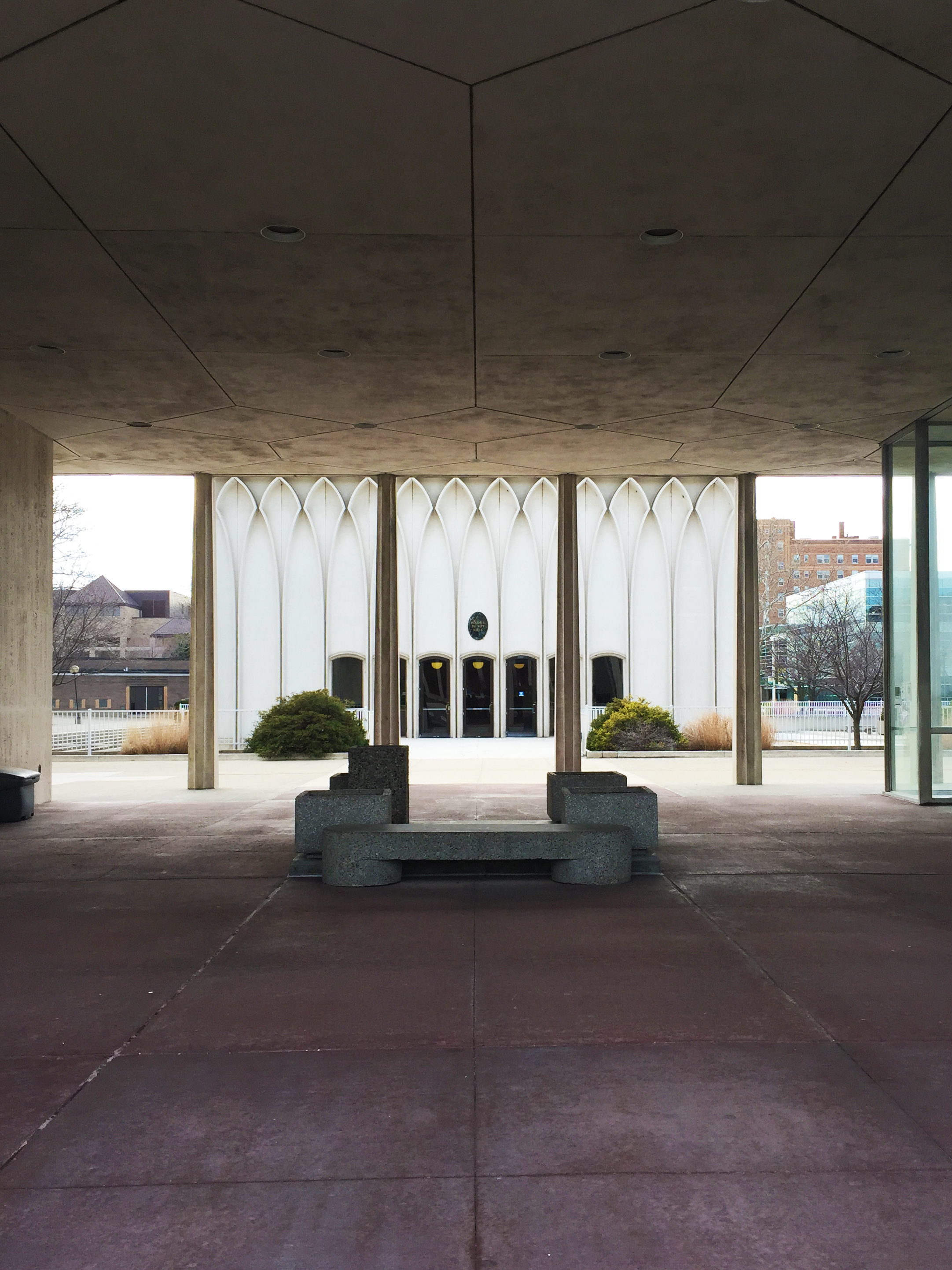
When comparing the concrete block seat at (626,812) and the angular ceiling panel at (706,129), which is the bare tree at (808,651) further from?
the angular ceiling panel at (706,129)

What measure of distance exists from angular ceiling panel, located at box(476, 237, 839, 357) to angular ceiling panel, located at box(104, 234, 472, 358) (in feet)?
A: 1.21

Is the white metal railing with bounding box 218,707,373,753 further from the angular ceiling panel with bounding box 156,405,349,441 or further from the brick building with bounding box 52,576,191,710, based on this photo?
the brick building with bounding box 52,576,191,710

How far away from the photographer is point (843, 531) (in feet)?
481

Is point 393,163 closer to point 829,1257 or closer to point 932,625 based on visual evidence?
point 829,1257

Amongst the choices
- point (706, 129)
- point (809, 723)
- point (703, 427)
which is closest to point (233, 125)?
point (706, 129)

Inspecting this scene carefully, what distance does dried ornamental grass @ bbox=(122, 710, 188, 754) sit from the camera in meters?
24.4

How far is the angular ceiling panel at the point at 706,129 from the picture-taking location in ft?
17.5

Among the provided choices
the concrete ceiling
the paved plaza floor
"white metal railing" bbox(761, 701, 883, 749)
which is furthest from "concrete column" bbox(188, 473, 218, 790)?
"white metal railing" bbox(761, 701, 883, 749)

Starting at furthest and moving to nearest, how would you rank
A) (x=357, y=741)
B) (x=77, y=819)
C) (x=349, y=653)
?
(x=349, y=653) < (x=357, y=741) < (x=77, y=819)

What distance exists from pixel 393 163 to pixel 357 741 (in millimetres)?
18657

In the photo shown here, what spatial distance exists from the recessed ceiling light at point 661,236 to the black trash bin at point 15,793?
9624 mm

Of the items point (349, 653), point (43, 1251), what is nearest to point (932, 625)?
point (43, 1251)

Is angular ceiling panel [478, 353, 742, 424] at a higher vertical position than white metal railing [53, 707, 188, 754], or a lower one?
higher

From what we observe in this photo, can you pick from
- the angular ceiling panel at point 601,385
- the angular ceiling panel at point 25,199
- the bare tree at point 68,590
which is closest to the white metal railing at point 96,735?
the bare tree at point 68,590
